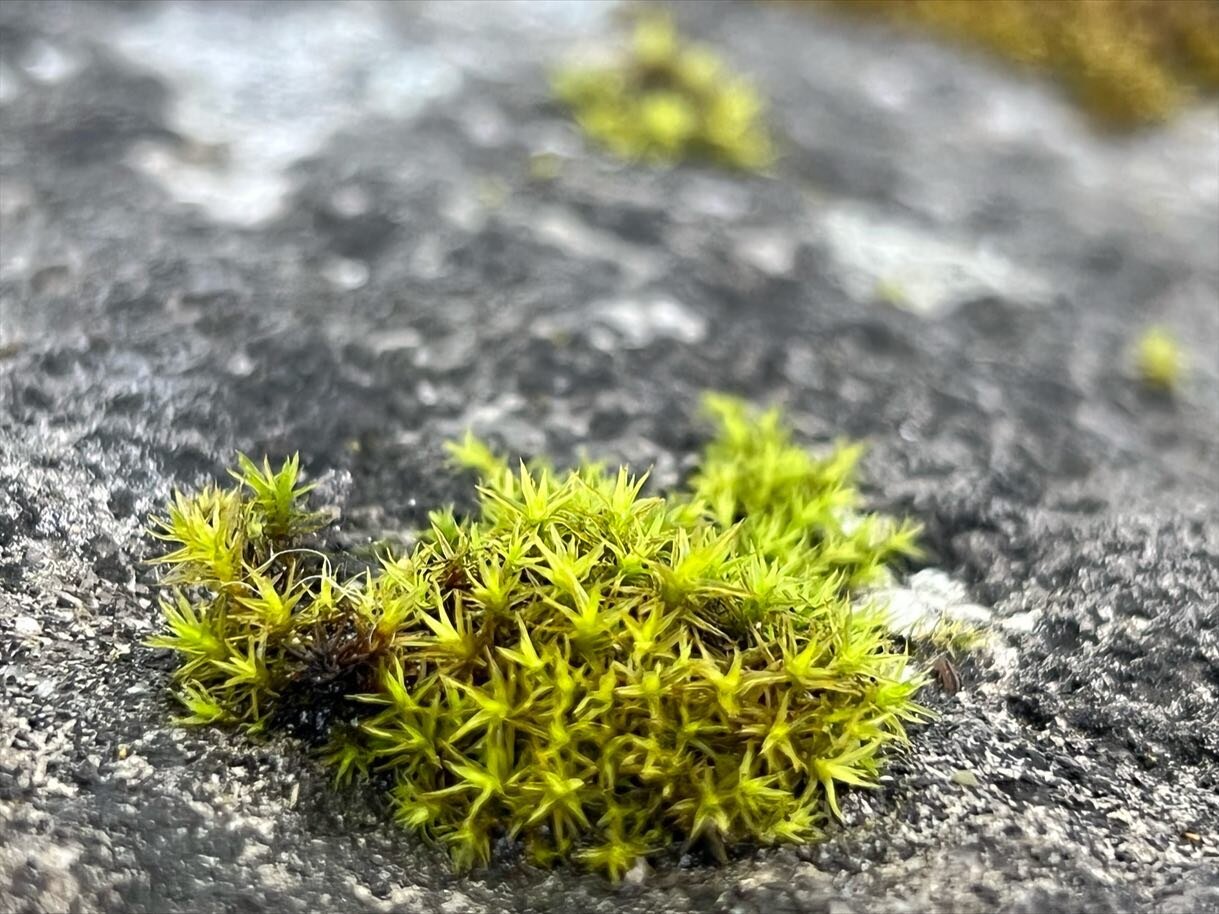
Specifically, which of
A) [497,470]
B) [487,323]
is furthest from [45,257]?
[497,470]

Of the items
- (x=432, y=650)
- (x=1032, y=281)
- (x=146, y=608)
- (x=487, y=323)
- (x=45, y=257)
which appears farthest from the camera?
(x=1032, y=281)

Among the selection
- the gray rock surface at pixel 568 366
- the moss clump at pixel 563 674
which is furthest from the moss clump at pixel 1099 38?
the moss clump at pixel 563 674

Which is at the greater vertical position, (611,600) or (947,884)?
(611,600)

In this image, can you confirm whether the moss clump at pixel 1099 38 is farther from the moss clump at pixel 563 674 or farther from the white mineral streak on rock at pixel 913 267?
the moss clump at pixel 563 674

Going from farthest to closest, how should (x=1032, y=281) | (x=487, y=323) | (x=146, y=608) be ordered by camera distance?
(x=1032, y=281) < (x=487, y=323) < (x=146, y=608)

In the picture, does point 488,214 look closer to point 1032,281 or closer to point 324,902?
Result: point 1032,281

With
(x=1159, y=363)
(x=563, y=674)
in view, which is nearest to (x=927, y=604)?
(x=563, y=674)
